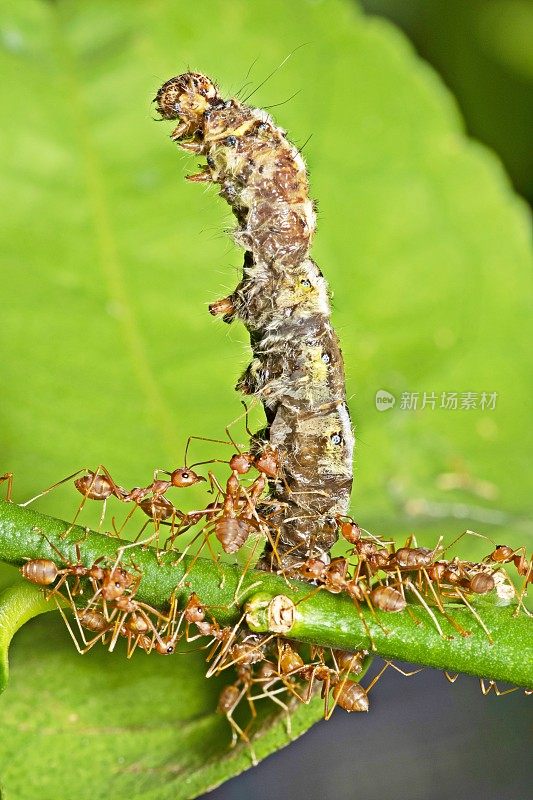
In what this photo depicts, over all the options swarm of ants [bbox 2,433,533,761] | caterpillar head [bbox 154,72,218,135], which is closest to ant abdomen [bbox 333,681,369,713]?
swarm of ants [bbox 2,433,533,761]

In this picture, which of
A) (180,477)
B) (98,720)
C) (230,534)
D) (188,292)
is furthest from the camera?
(188,292)

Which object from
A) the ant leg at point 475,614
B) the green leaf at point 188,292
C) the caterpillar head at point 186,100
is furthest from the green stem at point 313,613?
the caterpillar head at point 186,100

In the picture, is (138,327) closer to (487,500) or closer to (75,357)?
(75,357)

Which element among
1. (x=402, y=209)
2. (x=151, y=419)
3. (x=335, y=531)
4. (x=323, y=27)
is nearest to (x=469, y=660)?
(x=335, y=531)

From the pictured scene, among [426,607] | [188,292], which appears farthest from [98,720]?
[188,292]

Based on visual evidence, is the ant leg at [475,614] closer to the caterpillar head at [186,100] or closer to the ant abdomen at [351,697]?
the ant abdomen at [351,697]

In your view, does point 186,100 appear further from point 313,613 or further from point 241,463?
point 313,613
